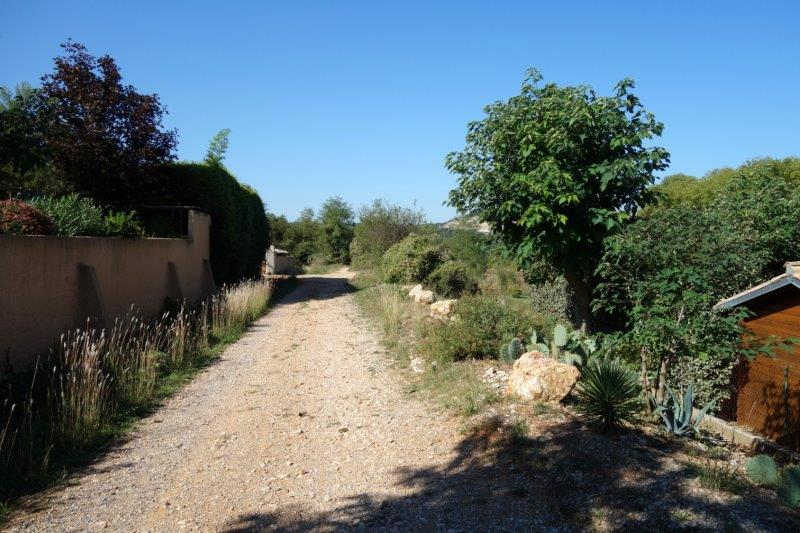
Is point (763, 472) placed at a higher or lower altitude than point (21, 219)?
lower

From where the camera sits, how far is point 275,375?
8266 mm

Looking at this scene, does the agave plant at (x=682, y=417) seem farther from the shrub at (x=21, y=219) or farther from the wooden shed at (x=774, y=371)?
the shrub at (x=21, y=219)

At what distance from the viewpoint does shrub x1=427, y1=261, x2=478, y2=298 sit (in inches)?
729

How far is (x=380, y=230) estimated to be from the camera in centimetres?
3025

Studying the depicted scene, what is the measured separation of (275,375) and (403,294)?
890 cm

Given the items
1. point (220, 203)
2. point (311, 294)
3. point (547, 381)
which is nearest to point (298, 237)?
point (311, 294)

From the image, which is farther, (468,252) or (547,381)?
(468,252)

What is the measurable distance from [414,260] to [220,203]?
24.6ft

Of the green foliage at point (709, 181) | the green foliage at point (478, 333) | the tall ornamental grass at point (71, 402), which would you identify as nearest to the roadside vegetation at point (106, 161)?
the tall ornamental grass at point (71, 402)

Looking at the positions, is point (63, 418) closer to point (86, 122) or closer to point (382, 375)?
point (382, 375)

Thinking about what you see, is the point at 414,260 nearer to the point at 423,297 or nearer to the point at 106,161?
the point at 423,297

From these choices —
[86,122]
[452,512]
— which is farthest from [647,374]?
[86,122]

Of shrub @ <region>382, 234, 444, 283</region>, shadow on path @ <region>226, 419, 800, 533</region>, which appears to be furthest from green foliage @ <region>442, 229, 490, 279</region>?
shadow on path @ <region>226, 419, 800, 533</region>

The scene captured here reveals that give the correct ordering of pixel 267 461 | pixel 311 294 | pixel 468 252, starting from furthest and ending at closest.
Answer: pixel 468 252 < pixel 311 294 < pixel 267 461
